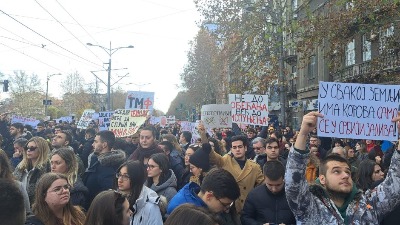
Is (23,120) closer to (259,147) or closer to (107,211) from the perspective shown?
(259,147)

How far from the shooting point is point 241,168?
6.48m

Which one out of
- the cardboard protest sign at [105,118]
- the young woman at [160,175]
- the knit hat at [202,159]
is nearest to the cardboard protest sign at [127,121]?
the cardboard protest sign at [105,118]

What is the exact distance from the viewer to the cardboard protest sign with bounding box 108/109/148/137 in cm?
1139

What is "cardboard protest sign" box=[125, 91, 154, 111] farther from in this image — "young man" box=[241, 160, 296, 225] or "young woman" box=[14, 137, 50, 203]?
"young man" box=[241, 160, 296, 225]

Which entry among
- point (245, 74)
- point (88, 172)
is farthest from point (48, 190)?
point (245, 74)

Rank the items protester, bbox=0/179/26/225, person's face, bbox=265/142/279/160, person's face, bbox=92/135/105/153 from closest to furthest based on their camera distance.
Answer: protester, bbox=0/179/26/225 < person's face, bbox=265/142/279/160 < person's face, bbox=92/135/105/153

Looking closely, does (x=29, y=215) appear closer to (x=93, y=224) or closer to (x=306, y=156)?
(x=93, y=224)

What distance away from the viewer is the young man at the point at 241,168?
603 cm

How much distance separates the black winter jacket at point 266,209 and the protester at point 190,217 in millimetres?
2303

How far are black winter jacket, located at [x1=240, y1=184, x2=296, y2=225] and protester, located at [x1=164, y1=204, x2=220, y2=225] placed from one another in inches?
90.7

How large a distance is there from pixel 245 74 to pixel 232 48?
6.71 ft

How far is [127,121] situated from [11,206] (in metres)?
9.29

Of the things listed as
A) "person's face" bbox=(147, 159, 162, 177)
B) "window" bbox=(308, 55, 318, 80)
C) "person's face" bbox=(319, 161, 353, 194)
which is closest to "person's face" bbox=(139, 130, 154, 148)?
"person's face" bbox=(147, 159, 162, 177)

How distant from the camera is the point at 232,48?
23781 millimetres
